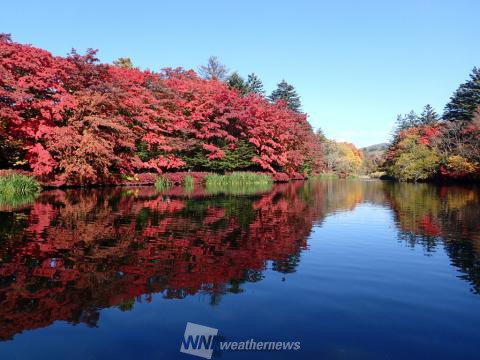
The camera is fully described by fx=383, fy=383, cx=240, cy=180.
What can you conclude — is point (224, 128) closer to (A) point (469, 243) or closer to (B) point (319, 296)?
(A) point (469, 243)

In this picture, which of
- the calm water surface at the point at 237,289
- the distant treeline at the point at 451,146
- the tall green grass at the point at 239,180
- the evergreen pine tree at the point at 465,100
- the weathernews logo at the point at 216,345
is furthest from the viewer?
the evergreen pine tree at the point at 465,100

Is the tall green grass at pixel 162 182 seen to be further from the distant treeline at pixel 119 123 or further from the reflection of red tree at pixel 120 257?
the reflection of red tree at pixel 120 257

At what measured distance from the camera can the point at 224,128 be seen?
43.0 meters

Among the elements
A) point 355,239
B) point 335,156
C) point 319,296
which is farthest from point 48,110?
point 335,156

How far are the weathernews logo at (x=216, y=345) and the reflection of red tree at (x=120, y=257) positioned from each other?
1502 millimetres

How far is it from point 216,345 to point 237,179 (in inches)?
1461

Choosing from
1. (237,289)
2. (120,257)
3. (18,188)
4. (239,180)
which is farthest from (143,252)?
(239,180)

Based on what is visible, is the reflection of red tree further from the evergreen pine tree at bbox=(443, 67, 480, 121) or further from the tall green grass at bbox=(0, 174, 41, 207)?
the evergreen pine tree at bbox=(443, 67, 480, 121)

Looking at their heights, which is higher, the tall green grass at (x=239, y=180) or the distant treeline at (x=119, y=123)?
the distant treeline at (x=119, y=123)

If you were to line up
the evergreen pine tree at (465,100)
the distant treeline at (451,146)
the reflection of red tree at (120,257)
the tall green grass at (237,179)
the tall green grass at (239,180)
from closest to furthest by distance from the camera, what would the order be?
the reflection of red tree at (120,257) < the tall green grass at (239,180) < the tall green grass at (237,179) < the distant treeline at (451,146) < the evergreen pine tree at (465,100)

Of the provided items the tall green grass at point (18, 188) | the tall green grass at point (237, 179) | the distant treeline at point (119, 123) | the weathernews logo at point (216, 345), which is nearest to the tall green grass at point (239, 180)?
the tall green grass at point (237, 179)

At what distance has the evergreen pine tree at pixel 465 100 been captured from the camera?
172ft

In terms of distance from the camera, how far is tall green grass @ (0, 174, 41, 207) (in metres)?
21.5

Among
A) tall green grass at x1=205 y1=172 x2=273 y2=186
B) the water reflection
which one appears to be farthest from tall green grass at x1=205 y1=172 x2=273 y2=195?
the water reflection
